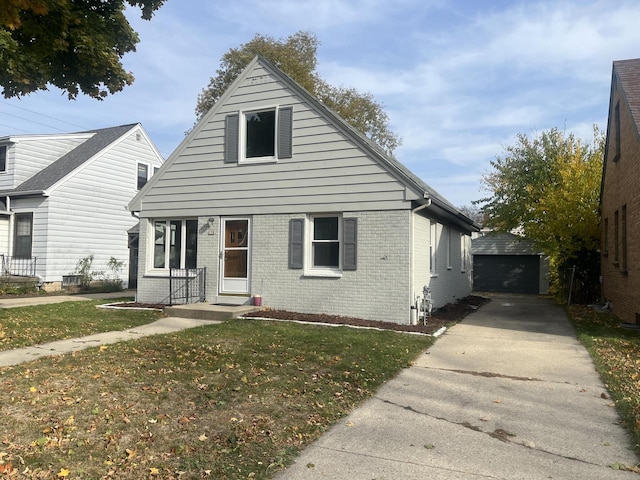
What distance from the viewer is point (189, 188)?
1356 centimetres

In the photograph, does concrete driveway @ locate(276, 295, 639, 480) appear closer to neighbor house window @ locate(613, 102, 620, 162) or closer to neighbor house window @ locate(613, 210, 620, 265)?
neighbor house window @ locate(613, 210, 620, 265)

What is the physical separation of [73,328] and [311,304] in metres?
5.11

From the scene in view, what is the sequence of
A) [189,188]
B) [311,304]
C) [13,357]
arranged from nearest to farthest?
[13,357] < [311,304] < [189,188]

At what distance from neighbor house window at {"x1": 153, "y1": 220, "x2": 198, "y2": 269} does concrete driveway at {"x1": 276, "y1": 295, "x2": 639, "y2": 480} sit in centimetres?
788

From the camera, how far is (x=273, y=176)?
41.0ft

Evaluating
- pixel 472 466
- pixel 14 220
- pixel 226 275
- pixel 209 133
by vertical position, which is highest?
pixel 209 133

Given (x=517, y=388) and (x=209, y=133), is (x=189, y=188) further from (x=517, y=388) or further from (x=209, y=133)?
(x=517, y=388)

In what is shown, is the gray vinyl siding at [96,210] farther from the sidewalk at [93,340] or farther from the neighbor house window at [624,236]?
the neighbor house window at [624,236]

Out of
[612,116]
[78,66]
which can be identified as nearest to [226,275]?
[78,66]

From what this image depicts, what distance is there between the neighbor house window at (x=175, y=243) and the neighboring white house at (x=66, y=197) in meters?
7.20

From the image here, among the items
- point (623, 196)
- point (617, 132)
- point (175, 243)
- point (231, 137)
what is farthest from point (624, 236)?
point (175, 243)

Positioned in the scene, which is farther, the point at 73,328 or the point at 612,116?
the point at 612,116

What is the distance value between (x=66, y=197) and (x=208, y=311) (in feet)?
37.7

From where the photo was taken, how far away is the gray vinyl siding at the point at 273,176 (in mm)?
11452
